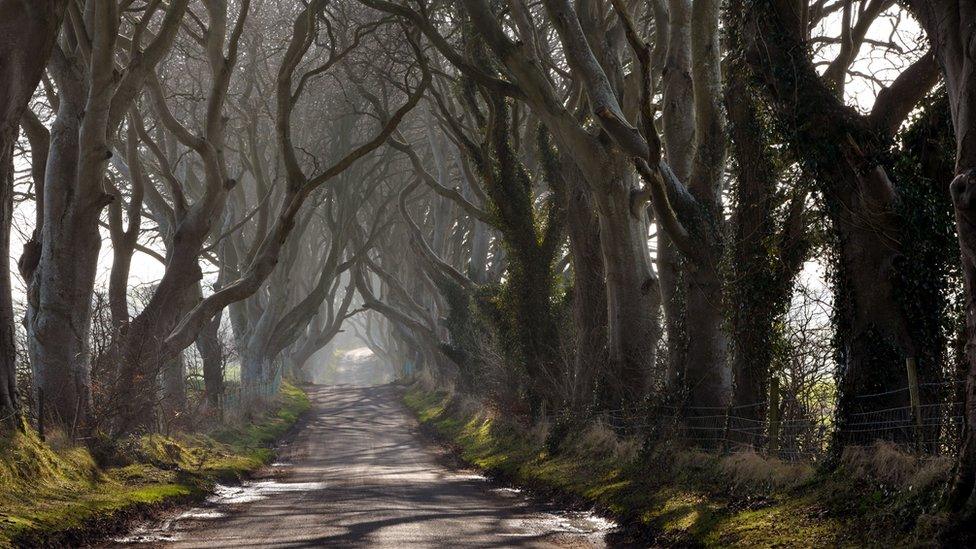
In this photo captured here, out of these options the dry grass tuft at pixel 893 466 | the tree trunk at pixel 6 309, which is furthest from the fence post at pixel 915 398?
the tree trunk at pixel 6 309

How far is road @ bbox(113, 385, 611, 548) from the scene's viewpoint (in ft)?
35.4

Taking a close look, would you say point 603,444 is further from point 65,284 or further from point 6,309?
point 6,309

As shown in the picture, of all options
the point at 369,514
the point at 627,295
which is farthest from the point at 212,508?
the point at 627,295

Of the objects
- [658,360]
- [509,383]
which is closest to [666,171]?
[658,360]

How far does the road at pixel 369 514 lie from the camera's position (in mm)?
10797

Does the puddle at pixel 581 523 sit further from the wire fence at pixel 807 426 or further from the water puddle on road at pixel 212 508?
the water puddle on road at pixel 212 508

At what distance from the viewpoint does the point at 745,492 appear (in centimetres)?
1125

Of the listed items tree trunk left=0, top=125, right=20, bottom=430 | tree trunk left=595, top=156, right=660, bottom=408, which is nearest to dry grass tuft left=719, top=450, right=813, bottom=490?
tree trunk left=595, top=156, right=660, bottom=408

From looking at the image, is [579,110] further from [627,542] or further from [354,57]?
[627,542]

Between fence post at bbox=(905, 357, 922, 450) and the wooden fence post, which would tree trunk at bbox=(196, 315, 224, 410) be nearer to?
the wooden fence post

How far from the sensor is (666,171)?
580 inches

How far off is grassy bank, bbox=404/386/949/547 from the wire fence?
1.30 ft

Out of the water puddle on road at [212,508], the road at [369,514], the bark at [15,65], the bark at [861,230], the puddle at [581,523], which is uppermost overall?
the bark at [15,65]

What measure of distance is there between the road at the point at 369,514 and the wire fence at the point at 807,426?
2218 millimetres
